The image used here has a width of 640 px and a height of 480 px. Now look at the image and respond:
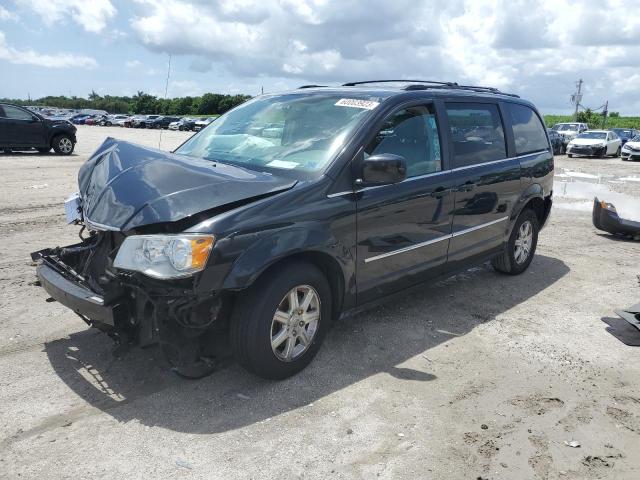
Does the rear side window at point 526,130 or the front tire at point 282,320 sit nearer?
the front tire at point 282,320

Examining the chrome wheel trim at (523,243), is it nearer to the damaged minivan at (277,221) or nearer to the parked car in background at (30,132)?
the damaged minivan at (277,221)

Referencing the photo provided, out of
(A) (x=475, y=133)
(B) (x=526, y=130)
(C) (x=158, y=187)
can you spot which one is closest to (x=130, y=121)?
(B) (x=526, y=130)

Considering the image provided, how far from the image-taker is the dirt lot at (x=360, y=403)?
9.13 feet

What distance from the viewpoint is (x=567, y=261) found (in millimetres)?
6891

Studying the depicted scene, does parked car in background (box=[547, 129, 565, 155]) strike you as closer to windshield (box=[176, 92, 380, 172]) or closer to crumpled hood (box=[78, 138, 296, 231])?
windshield (box=[176, 92, 380, 172])

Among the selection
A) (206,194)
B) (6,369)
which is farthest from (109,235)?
(6,369)

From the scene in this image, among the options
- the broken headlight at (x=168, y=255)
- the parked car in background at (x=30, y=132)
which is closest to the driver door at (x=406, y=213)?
the broken headlight at (x=168, y=255)

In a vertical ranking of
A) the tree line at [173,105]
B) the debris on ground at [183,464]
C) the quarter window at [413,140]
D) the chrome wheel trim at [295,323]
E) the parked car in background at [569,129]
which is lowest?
the debris on ground at [183,464]

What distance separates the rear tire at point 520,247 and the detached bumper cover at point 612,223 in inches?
99.0

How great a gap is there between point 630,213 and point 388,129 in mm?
9036

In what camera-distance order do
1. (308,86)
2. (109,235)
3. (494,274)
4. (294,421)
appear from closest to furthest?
(294,421)
(109,235)
(308,86)
(494,274)

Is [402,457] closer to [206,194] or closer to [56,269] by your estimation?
[206,194]

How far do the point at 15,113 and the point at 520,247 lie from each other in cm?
1543

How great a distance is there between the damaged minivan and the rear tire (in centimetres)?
87
